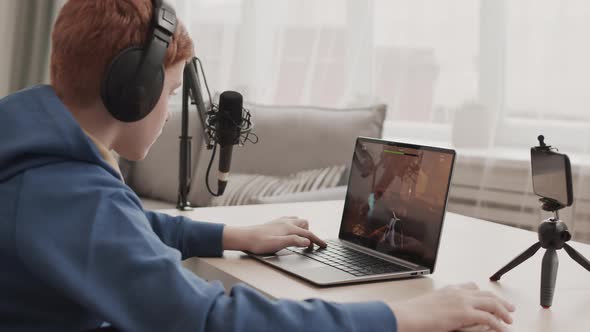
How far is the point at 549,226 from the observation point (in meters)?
0.98

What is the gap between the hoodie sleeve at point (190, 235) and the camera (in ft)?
3.76

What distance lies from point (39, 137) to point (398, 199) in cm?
59

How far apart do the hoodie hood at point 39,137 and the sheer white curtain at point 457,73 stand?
188 centimetres

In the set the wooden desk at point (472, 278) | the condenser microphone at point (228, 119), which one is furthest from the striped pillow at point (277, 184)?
the condenser microphone at point (228, 119)

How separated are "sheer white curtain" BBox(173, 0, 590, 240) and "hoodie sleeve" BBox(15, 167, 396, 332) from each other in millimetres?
1759

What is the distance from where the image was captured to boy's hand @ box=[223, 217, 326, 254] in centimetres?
114

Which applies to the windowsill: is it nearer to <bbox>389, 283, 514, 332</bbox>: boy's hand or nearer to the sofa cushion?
the sofa cushion

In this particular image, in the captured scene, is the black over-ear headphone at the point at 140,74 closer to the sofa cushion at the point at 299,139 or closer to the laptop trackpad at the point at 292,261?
the laptop trackpad at the point at 292,261

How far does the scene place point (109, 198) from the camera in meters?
0.73

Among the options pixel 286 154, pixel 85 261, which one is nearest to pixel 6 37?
pixel 286 154

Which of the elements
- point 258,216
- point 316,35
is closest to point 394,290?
point 258,216

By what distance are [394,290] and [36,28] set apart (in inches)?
133

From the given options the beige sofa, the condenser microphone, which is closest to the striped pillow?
the beige sofa

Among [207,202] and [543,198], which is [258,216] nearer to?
[543,198]
